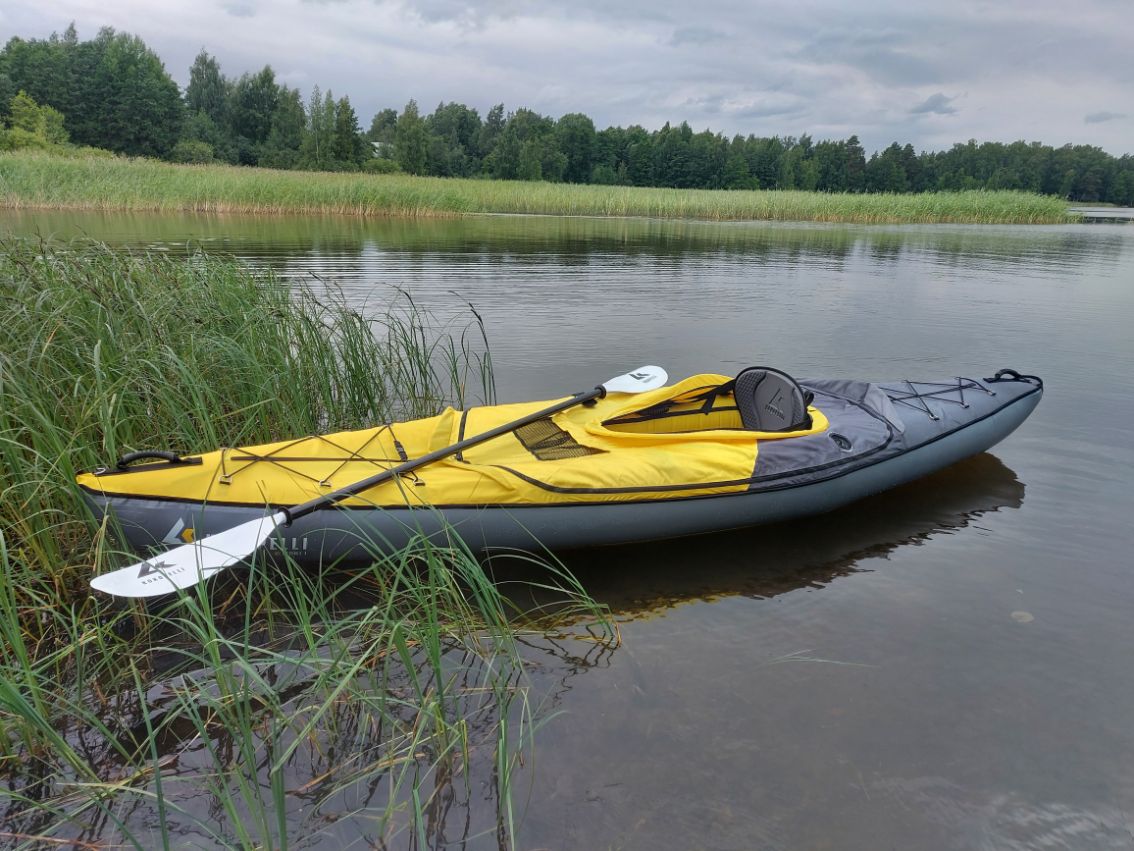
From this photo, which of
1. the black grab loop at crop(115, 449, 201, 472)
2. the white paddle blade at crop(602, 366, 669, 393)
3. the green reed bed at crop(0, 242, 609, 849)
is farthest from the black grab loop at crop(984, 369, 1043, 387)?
the black grab loop at crop(115, 449, 201, 472)

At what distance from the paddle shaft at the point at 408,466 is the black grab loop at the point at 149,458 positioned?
47 cm

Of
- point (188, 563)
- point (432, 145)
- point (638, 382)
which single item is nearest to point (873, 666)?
point (638, 382)

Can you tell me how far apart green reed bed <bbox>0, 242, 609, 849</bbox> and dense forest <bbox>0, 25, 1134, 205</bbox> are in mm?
45479

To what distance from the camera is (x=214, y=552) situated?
2.27m

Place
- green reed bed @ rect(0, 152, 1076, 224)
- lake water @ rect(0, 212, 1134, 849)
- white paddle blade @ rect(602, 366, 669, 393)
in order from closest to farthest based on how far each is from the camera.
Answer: lake water @ rect(0, 212, 1134, 849)
white paddle blade @ rect(602, 366, 669, 393)
green reed bed @ rect(0, 152, 1076, 224)

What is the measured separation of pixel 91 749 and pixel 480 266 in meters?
9.77

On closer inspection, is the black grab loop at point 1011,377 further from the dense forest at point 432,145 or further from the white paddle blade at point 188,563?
the dense forest at point 432,145

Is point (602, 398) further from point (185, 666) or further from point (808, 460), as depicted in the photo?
point (185, 666)

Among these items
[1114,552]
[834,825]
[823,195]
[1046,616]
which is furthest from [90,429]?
[823,195]

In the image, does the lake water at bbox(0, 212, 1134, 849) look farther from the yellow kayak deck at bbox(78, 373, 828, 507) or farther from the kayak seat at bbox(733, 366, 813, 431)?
the kayak seat at bbox(733, 366, 813, 431)

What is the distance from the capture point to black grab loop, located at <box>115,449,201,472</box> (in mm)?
2504

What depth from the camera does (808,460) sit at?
3.24 meters

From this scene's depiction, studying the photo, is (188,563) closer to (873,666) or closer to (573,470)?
(573,470)

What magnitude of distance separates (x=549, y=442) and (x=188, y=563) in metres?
1.64
